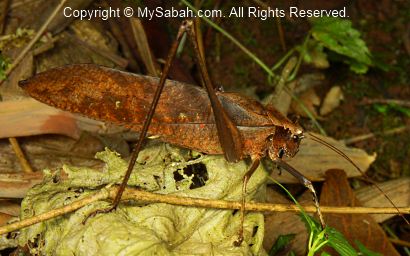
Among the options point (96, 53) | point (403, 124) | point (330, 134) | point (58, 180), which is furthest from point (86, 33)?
point (403, 124)

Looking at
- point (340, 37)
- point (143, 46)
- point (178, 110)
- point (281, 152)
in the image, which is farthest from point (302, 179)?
point (143, 46)

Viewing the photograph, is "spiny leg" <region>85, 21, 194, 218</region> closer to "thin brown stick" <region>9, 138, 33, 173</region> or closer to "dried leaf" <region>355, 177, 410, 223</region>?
"thin brown stick" <region>9, 138, 33, 173</region>

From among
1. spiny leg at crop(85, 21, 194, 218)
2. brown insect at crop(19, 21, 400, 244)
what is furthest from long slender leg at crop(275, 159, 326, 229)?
spiny leg at crop(85, 21, 194, 218)

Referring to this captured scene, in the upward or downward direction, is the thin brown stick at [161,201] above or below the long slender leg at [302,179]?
below

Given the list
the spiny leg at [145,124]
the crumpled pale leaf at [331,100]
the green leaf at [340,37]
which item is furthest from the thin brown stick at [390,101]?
the spiny leg at [145,124]

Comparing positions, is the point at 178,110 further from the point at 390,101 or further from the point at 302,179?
the point at 390,101

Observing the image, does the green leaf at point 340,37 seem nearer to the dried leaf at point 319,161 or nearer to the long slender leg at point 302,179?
the dried leaf at point 319,161
